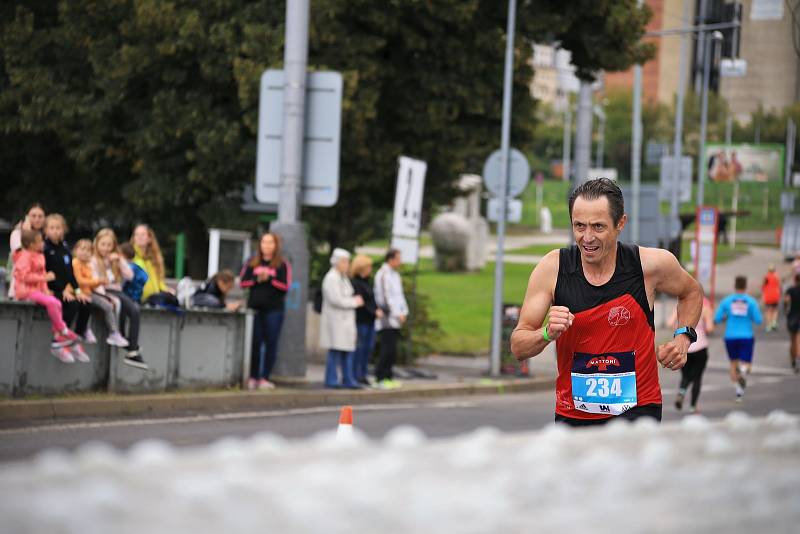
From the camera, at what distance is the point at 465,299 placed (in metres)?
47.0

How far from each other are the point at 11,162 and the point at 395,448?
26561 mm

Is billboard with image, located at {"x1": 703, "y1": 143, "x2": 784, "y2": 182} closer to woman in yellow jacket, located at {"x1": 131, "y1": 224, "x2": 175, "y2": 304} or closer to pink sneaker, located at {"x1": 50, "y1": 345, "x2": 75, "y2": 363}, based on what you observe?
woman in yellow jacket, located at {"x1": 131, "y1": 224, "x2": 175, "y2": 304}

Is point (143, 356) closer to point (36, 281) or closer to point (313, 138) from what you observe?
point (36, 281)

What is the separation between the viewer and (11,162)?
27.3 m

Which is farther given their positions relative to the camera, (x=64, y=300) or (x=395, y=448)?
(x=64, y=300)

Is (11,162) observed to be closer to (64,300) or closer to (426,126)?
(426,126)

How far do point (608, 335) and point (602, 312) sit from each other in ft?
0.32

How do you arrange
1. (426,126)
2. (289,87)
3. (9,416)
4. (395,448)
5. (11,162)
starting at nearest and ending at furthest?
(395,448) < (9,416) < (289,87) < (426,126) < (11,162)

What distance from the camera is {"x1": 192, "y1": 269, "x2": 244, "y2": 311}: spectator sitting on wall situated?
16.9 metres

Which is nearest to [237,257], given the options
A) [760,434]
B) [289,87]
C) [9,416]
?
[289,87]

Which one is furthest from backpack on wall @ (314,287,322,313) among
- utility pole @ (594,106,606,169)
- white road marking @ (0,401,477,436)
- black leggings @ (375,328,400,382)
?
utility pole @ (594,106,606,169)

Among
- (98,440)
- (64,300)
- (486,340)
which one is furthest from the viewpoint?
(486,340)

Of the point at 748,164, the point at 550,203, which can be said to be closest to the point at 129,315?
the point at 748,164

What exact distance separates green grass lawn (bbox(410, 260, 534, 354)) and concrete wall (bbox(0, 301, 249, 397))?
329 inches
